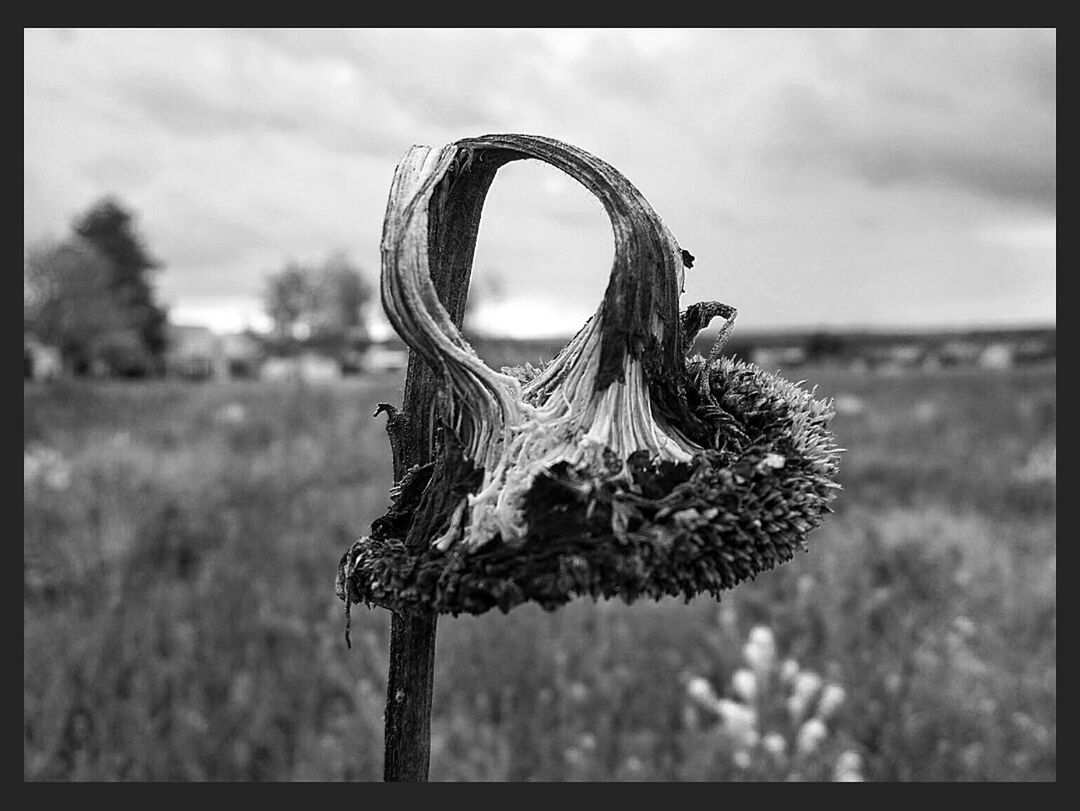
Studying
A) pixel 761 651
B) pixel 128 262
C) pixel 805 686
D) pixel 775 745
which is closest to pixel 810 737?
pixel 775 745

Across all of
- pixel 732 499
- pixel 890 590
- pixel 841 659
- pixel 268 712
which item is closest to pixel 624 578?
pixel 732 499

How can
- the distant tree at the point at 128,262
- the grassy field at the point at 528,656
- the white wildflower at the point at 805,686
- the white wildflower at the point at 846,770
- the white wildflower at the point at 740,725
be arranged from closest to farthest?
1. the white wildflower at the point at 846,770
2. the white wildflower at the point at 740,725
3. the white wildflower at the point at 805,686
4. the grassy field at the point at 528,656
5. the distant tree at the point at 128,262

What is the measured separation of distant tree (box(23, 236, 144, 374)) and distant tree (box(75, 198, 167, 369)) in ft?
17.3

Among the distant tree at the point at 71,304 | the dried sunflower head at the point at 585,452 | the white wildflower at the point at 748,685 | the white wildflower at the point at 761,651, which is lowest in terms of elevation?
the white wildflower at the point at 748,685

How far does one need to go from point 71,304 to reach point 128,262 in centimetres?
1004

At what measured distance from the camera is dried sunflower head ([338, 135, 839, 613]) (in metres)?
0.70

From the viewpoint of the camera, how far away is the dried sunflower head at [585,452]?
2.28ft

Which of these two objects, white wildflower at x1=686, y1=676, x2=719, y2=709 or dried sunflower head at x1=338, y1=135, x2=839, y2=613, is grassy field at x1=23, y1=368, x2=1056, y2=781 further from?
dried sunflower head at x1=338, y1=135, x2=839, y2=613

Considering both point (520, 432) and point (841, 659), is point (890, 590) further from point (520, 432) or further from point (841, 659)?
point (520, 432)

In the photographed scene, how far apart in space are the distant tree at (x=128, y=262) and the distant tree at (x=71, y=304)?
208 inches

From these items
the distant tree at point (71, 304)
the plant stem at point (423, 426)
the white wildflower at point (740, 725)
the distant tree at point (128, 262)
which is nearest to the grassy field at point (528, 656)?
the white wildflower at point (740, 725)

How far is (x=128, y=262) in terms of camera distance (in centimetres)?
3334

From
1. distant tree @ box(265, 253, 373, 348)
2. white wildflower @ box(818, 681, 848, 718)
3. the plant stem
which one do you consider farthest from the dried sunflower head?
distant tree @ box(265, 253, 373, 348)

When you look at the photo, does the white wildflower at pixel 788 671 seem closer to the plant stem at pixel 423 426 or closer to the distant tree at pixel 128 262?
the plant stem at pixel 423 426
